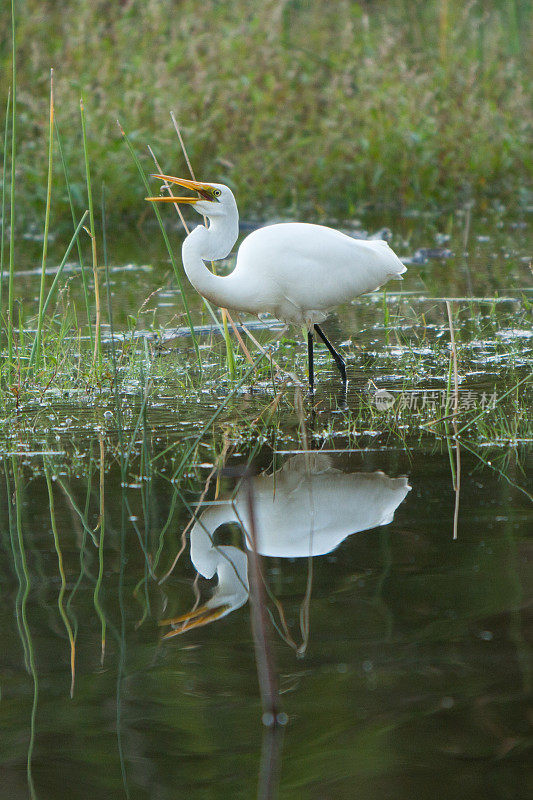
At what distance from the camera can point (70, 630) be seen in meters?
2.24

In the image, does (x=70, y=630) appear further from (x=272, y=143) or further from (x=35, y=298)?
(x=272, y=143)

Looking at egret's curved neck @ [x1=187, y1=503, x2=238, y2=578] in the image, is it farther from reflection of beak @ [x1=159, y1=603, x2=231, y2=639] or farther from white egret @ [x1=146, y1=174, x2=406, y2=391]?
white egret @ [x1=146, y1=174, x2=406, y2=391]

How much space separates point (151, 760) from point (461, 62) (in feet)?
29.1

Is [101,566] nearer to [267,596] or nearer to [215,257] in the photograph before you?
[267,596]

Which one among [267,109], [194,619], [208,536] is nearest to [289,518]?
[208,536]

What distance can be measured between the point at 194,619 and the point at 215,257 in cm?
193

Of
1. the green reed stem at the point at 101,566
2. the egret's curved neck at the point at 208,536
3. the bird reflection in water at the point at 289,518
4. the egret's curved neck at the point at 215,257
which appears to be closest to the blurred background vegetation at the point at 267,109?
the egret's curved neck at the point at 215,257

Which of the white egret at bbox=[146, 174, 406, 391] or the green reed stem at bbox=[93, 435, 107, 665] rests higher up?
the white egret at bbox=[146, 174, 406, 391]

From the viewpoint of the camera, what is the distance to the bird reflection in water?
7.98 feet

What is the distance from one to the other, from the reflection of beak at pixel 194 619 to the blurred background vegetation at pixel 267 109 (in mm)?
6527

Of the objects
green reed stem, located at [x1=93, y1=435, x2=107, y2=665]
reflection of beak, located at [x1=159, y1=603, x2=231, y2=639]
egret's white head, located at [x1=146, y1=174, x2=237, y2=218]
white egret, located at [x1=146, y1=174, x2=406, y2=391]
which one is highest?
egret's white head, located at [x1=146, y1=174, x2=237, y2=218]

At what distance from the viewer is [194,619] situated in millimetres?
2293

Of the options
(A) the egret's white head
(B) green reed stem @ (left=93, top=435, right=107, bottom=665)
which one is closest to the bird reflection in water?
(B) green reed stem @ (left=93, top=435, right=107, bottom=665)

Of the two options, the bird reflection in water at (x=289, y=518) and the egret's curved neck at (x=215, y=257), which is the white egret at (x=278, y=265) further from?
the bird reflection in water at (x=289, y=518)
